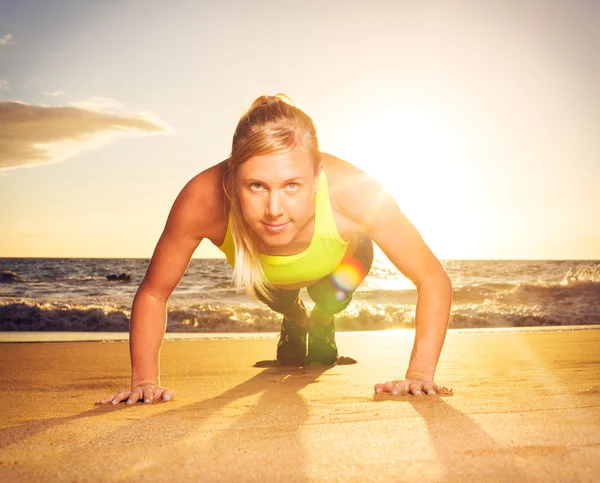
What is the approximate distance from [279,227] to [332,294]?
5.58 feet

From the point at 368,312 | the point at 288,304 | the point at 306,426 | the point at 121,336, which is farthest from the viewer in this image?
the point at 368,312

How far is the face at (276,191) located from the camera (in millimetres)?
2807

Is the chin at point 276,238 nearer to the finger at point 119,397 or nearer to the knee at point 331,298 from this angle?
the finger at point 119,397

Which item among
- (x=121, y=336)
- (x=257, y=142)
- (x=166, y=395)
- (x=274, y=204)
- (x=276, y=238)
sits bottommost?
(x=121, y=336)

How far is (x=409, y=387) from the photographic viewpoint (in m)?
2.98

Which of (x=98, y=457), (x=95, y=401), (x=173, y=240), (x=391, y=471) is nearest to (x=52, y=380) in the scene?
(x=95, y=401)

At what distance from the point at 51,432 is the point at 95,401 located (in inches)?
34.0

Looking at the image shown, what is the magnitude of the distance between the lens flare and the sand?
622 millimetres

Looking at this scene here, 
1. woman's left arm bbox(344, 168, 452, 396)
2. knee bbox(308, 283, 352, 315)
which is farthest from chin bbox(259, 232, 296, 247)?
knee bbox(308, 283, 352, 315)

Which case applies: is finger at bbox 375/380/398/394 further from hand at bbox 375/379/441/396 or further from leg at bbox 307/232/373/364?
leg at bbox 307/232/373/364

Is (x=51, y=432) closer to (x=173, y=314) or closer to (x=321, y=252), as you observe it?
(x=321, y=252)

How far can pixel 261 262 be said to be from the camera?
11.6ft

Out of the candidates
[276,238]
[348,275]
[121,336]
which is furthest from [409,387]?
[121,336]

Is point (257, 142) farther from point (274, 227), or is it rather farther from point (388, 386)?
point (388, 386)
